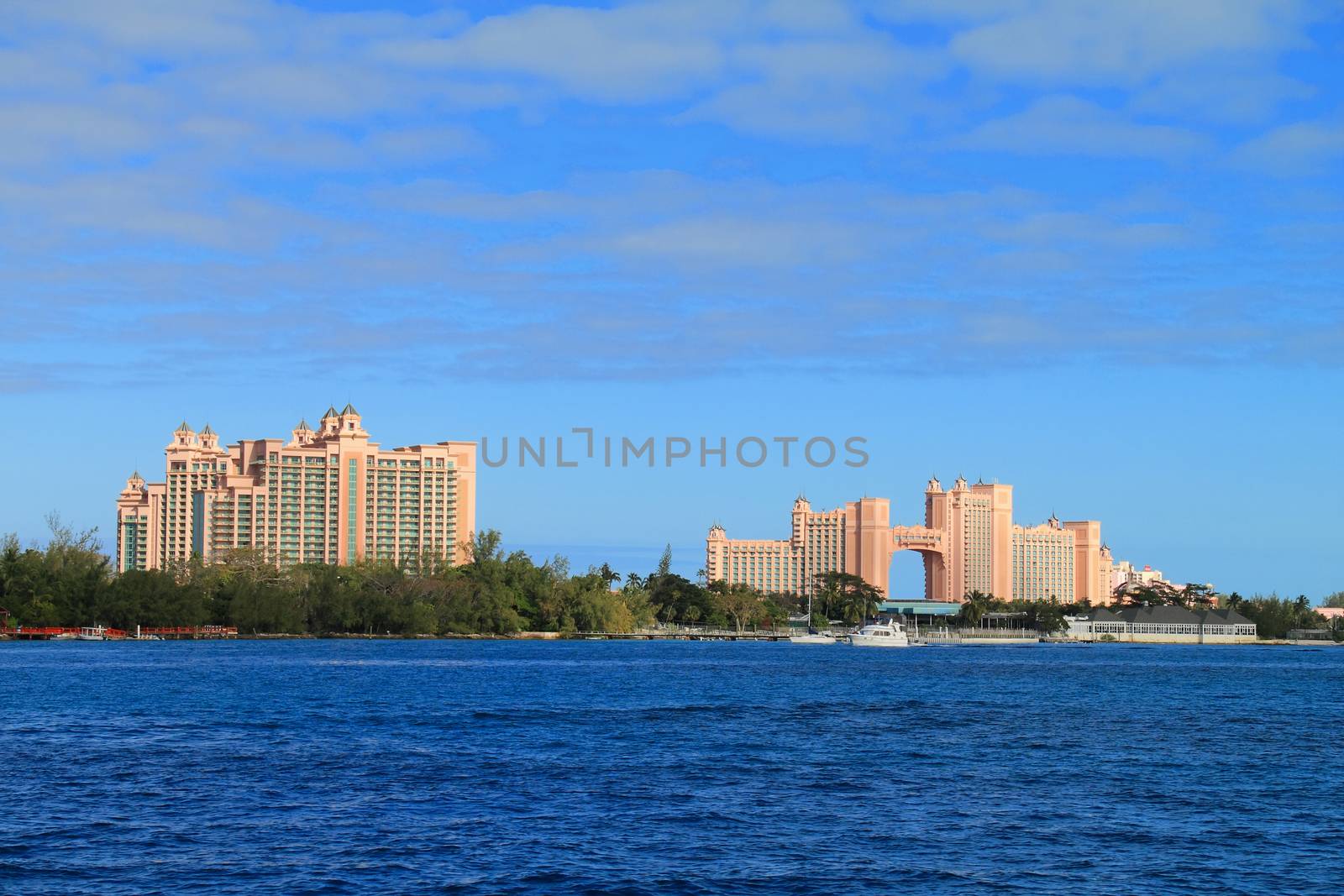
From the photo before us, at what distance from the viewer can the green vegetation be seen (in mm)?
126125

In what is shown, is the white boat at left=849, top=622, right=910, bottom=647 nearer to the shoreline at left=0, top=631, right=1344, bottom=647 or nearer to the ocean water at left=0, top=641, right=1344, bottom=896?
the shoreline at left=0, top=631, right=1344, bottom=647

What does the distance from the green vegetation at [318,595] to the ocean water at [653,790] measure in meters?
64.7

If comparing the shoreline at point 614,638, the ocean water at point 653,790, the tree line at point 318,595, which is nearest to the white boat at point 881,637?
the shoreline at point 614,638

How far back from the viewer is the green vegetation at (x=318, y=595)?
126125 millimetres

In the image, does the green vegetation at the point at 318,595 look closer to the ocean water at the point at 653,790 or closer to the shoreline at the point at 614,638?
the shoreline at the point at 614,638

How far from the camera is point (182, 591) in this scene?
130m

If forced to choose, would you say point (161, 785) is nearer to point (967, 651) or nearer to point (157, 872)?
point (157, 872)

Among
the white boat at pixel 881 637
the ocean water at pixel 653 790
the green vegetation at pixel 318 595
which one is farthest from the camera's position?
the white boat at pixel 881 637

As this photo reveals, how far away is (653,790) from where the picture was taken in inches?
1280

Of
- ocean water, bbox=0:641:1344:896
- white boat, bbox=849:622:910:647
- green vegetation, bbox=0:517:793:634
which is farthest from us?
white boat, bbox=849:622:910:647

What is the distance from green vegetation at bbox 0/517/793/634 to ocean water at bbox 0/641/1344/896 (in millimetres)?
64707

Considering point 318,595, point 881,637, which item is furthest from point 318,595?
point 881,637

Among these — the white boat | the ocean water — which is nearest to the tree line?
the white boat

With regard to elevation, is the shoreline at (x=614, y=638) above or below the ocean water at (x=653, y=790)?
below
